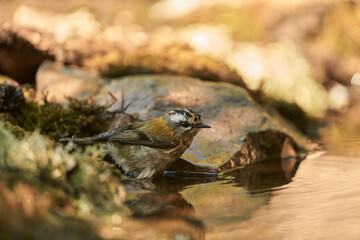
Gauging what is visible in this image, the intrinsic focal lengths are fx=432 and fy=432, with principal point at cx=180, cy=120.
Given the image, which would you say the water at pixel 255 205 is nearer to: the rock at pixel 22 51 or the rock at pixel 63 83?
the rock at pixel 63 83

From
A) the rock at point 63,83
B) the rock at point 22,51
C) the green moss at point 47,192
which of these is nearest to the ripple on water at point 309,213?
the green moss at point 47,192

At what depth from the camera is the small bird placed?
16.0ft

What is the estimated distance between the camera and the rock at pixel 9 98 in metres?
5.90

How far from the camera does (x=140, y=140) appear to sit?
491 centimetres

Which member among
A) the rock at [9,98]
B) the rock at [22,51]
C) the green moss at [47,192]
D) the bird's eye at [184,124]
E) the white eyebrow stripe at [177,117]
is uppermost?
the rock at [22,51]

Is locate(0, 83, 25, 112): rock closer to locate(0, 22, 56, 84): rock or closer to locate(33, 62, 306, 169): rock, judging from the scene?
locate(33, 62, 306, 169): rock

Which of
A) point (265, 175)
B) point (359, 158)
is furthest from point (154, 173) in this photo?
point (359, 158)

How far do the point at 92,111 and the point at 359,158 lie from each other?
151 inches

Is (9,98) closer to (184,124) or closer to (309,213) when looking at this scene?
(184,124)

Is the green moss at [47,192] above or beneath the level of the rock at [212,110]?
beneath

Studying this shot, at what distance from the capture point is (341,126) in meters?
9.11

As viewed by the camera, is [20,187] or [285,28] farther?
[285,28]

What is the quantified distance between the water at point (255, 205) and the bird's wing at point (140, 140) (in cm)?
44

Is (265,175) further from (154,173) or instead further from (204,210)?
(204,210)
